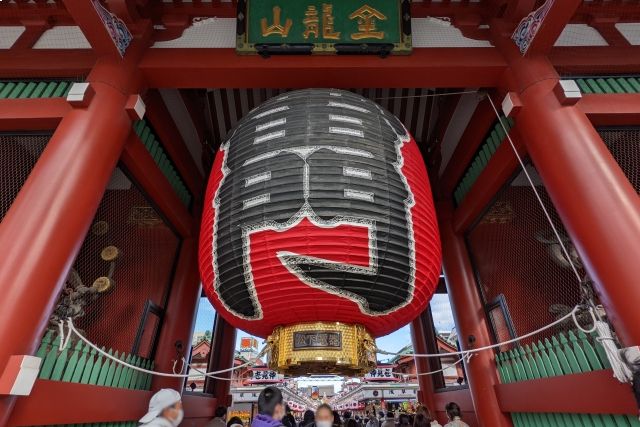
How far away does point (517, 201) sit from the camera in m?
4.62

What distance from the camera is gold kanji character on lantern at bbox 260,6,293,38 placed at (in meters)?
3.65

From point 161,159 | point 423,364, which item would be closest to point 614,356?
point 423,364

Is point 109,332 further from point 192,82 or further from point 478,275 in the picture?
point 478,275

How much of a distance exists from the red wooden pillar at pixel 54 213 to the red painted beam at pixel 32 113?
29 cm

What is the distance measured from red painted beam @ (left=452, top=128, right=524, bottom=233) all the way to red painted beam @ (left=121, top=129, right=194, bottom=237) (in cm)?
380

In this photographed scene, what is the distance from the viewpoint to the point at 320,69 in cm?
368

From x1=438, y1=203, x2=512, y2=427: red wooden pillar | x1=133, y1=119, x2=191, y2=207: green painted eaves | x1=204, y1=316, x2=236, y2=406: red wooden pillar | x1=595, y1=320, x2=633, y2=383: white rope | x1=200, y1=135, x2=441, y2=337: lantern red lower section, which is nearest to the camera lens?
x1=200, y1=135, x2=441, y2=337: lantern red lower section

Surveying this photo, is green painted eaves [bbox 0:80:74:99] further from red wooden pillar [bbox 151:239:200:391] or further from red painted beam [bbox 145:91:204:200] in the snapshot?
red wooden pillar [bbox 151:239:200:391]

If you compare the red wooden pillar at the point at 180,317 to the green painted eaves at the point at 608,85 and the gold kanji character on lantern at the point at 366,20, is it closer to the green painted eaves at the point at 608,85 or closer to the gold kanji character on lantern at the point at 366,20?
the gold kanji character on lantern at the point at 366,20

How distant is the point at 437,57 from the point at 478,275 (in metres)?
2.89

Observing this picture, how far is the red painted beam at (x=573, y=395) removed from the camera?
7.77 ft

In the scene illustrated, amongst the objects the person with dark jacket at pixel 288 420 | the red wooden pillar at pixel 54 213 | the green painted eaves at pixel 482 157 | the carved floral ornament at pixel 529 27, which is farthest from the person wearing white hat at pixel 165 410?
the carved floral ornament at pixel 529 27

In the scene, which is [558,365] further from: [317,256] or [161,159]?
[161,159]

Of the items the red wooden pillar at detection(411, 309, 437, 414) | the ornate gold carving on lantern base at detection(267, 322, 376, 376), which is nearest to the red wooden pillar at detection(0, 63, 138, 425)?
the ornate gold carving on lantern base at detection(267, 322, 376, 376)
